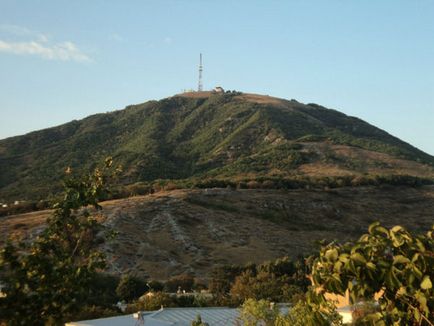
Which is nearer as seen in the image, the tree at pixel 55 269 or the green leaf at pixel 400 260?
the green leaf at pixel 400 260

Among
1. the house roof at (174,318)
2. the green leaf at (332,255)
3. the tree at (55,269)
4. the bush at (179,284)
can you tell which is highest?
the green leaf at (332,255)

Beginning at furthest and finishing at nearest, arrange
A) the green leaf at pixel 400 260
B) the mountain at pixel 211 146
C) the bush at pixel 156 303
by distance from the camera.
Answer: the mountain at pixel 211 146 < the bush at pixel 156 303 < the green leaf at pixel 400 260

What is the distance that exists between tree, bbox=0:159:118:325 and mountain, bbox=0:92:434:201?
241 ft

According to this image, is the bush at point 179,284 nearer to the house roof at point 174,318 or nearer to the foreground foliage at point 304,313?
the house roof at point 174,318

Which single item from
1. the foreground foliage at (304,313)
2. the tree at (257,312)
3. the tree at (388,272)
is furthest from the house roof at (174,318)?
the tree at (388,272)

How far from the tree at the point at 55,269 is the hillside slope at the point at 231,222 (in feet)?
139

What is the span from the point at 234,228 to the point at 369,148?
6200cm

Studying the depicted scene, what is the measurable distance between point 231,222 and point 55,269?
188ft

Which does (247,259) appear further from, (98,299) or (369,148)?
(369,148)

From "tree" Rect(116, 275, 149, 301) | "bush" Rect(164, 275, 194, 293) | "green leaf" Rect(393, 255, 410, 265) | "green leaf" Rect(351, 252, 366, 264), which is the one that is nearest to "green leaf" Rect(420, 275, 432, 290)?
"green leaf" Rect(393, 255, 410, 265)

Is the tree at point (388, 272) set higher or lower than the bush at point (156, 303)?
higher

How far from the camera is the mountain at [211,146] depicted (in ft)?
313

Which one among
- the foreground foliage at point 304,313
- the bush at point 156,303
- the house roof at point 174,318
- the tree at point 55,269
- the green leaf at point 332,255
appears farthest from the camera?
the bush at point 156,303

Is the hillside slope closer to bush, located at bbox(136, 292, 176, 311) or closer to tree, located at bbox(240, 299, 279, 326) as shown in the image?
bush, located at bbox(136, 292, 176, 311)
